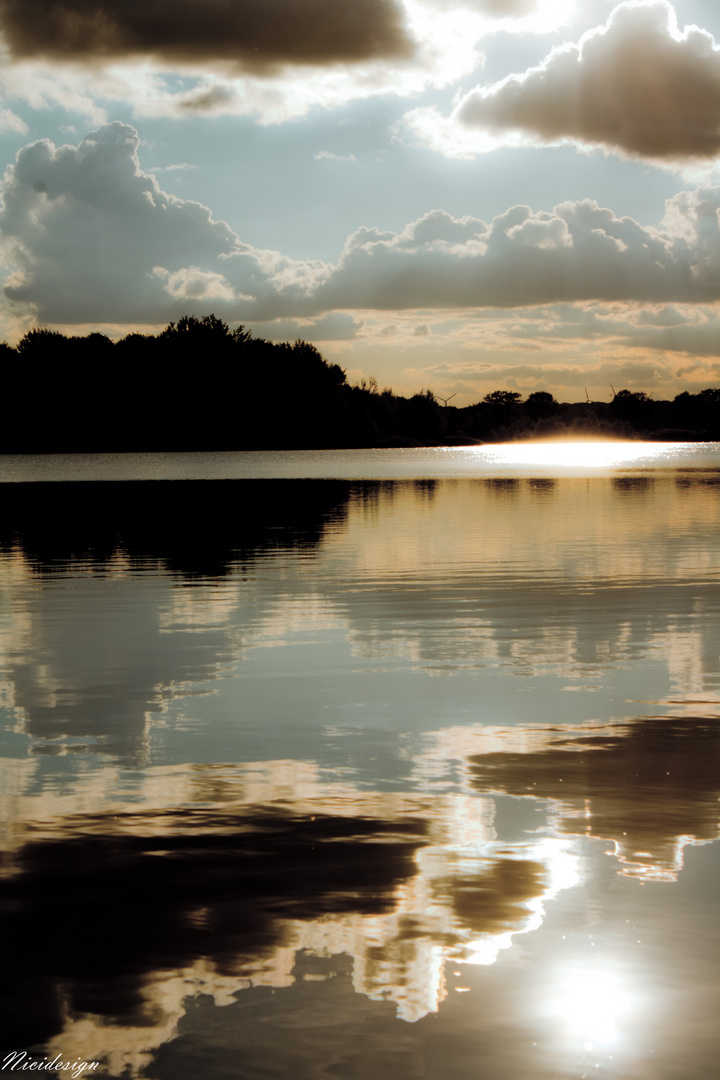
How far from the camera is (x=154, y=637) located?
19.5 meters

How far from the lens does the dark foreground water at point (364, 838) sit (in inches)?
240

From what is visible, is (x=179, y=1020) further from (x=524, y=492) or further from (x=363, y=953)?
(x=524, y=492)

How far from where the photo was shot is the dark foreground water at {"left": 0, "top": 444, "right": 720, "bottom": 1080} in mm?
6105

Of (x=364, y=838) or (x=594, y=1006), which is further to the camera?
(x=364, y=838)

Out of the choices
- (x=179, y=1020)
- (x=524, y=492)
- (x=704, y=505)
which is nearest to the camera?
(x=179, y=1020)

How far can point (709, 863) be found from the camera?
8.32 meters

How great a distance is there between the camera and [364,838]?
9062 millimetres

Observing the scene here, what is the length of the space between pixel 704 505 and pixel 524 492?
760 inches

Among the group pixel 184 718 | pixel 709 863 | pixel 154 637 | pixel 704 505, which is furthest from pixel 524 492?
pixel 709 863

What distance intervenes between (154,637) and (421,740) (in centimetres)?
822

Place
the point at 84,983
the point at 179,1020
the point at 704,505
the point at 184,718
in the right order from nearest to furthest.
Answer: the point at 179,1020 → the point at 84,983 → the point at 184,718 → the point at 704,505

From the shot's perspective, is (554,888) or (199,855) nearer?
(554,888)

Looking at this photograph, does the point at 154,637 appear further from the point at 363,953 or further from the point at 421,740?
the point at 363,953

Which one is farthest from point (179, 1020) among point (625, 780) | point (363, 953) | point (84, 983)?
point (625, 780)
